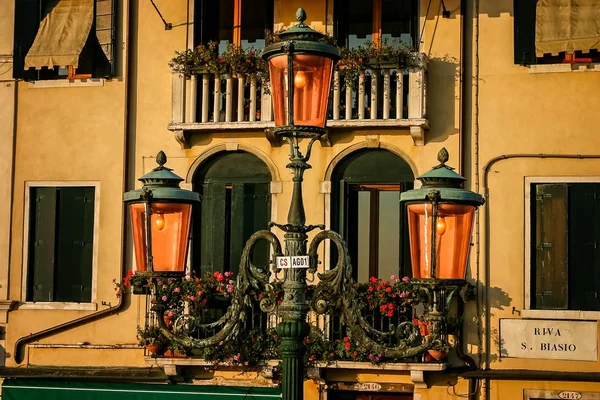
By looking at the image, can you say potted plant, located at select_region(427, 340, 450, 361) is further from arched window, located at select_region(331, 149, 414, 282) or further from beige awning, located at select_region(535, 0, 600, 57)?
beige awning, located at select_region(535, 0, 600, 57)

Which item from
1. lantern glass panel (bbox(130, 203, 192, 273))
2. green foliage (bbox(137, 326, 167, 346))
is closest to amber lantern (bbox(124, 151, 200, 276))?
lantern glass panel (bbox(130, 203, 192, 273))

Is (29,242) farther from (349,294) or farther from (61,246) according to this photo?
(349,294)

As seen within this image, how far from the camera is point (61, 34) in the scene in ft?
57.1

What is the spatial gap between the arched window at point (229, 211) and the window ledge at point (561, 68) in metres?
3.77

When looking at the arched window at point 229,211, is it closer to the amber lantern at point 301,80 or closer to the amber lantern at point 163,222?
the amber lantern at point 163,222

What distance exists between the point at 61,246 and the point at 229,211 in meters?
2.44

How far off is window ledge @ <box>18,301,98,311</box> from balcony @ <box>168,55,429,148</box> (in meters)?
2.54

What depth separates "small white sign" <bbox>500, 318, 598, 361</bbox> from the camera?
15664 mm

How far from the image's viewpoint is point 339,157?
1664 centimetres

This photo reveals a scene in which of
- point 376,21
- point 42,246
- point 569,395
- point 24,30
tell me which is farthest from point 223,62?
point 569,395

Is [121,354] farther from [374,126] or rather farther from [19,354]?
[374,126]

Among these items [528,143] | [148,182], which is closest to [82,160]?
[528,143]

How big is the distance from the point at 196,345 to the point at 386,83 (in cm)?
699

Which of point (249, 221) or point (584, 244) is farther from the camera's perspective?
point (249, 221)
